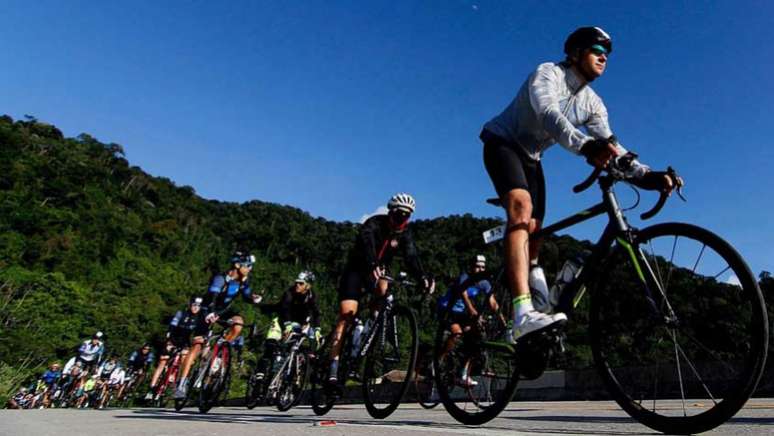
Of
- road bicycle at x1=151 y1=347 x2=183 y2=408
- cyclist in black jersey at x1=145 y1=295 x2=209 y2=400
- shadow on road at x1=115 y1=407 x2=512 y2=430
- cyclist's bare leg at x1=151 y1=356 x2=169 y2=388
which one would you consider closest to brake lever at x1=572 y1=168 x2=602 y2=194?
shadow on road at x1=115 y1=407 x2=512 y2=430

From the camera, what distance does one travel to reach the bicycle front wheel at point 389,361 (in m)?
4.50

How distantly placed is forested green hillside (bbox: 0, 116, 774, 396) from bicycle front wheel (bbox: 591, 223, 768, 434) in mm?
25454

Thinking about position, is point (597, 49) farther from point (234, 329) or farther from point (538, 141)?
point (234, 329)

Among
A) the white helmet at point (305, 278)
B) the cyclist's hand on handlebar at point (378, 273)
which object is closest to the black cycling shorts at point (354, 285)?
the cyclist's hand on handlebar at point (378, 273)

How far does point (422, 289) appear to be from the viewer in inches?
199

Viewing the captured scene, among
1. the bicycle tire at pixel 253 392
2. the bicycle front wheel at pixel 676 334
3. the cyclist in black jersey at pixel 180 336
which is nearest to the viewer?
the bicycle front wheel at pixel 676 334

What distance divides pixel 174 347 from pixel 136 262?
2429 inches

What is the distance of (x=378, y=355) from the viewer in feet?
16.7

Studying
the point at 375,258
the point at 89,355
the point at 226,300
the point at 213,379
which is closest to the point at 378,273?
the point at 375,258

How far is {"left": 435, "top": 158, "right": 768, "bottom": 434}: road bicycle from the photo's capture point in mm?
2266

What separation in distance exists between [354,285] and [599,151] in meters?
3.08

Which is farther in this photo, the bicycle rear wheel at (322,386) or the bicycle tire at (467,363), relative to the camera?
the bicycle rear wheel at (322,386)

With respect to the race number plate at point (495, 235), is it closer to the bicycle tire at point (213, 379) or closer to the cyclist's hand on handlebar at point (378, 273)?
the cyclist's hand on handlebar at point (378, 273)

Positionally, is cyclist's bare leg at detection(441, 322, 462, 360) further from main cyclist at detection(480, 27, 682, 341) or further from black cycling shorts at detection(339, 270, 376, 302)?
black cycling shorts at detection(339, 270, 376, 302)
